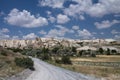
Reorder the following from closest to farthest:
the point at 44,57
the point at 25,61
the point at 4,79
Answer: the point at 4,79
the point at 25,61
the point at 44,57

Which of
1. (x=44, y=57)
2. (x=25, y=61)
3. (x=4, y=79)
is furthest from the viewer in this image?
(x=44, y=57)

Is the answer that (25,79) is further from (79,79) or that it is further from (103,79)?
(103,79)

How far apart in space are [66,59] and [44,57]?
1193 inches

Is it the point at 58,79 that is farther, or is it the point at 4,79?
the point at 58,79

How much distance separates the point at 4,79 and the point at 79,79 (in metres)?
10.0

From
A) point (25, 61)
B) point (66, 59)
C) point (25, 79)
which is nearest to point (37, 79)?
point (25, 79)

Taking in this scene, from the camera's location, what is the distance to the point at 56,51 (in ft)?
554

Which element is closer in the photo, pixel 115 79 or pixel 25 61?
pixel 115 79

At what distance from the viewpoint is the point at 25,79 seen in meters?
29.2

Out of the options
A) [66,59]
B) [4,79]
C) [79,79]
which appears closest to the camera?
[4,79]

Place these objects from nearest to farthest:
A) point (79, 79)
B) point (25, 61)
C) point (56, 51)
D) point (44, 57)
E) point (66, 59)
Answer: point (79, 79) → point (25, 61) → point (66, 59) → point (44, 57) → point (56, 51)

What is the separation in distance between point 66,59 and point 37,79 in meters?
53.8

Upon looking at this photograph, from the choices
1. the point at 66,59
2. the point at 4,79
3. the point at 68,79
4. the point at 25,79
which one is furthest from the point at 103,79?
the point at 66,59

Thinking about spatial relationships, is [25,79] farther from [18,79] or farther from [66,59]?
[66,59]
